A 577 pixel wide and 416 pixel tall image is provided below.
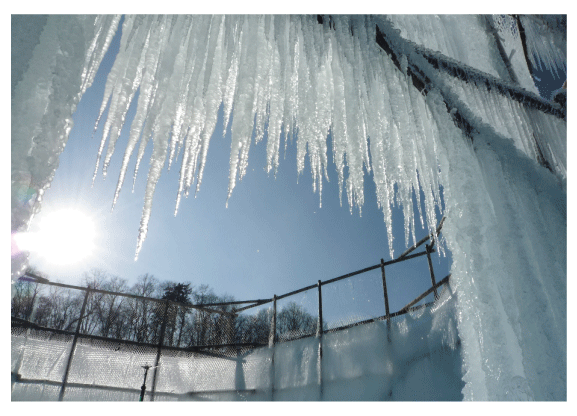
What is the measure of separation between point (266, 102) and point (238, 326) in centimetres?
728

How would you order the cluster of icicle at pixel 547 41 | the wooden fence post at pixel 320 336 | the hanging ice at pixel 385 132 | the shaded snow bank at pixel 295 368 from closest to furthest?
the hanging ice at pixel 385 132, the cluster of icicle at pixel 547 41, the shaded snow bank at pixel 295 368, the wooden fence post at pixel 320 336

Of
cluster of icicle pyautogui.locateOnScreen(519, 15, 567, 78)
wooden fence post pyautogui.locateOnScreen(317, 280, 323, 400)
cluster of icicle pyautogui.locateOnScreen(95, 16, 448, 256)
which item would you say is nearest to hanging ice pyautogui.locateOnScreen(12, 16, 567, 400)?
cluster of icicle pyautogui.locateOnScreen(95, 16, 448, 256)

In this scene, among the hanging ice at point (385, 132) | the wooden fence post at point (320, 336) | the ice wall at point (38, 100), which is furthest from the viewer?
the wooden fence post at point (320, 336)


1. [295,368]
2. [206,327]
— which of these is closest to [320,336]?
[295,368]

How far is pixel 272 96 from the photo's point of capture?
1.52m

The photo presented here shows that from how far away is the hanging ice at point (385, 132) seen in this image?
4.06 feet

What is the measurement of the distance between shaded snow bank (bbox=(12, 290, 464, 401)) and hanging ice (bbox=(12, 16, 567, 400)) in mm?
2457

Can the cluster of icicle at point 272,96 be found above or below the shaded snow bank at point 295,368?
above

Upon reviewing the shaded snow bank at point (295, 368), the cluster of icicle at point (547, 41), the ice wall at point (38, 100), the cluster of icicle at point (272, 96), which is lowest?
the shaded snow bank at point (295, 368)

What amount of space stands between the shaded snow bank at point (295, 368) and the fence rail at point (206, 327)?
8 centimetres

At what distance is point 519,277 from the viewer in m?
1.32

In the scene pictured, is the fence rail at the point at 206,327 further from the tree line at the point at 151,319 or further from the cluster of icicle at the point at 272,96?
the cluster of icicle at the point at 272,96

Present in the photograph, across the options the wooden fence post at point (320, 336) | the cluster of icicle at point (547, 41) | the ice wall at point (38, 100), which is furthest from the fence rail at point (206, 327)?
the ice wall at point (38, 100)

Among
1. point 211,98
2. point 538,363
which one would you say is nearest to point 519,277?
point 538,363
